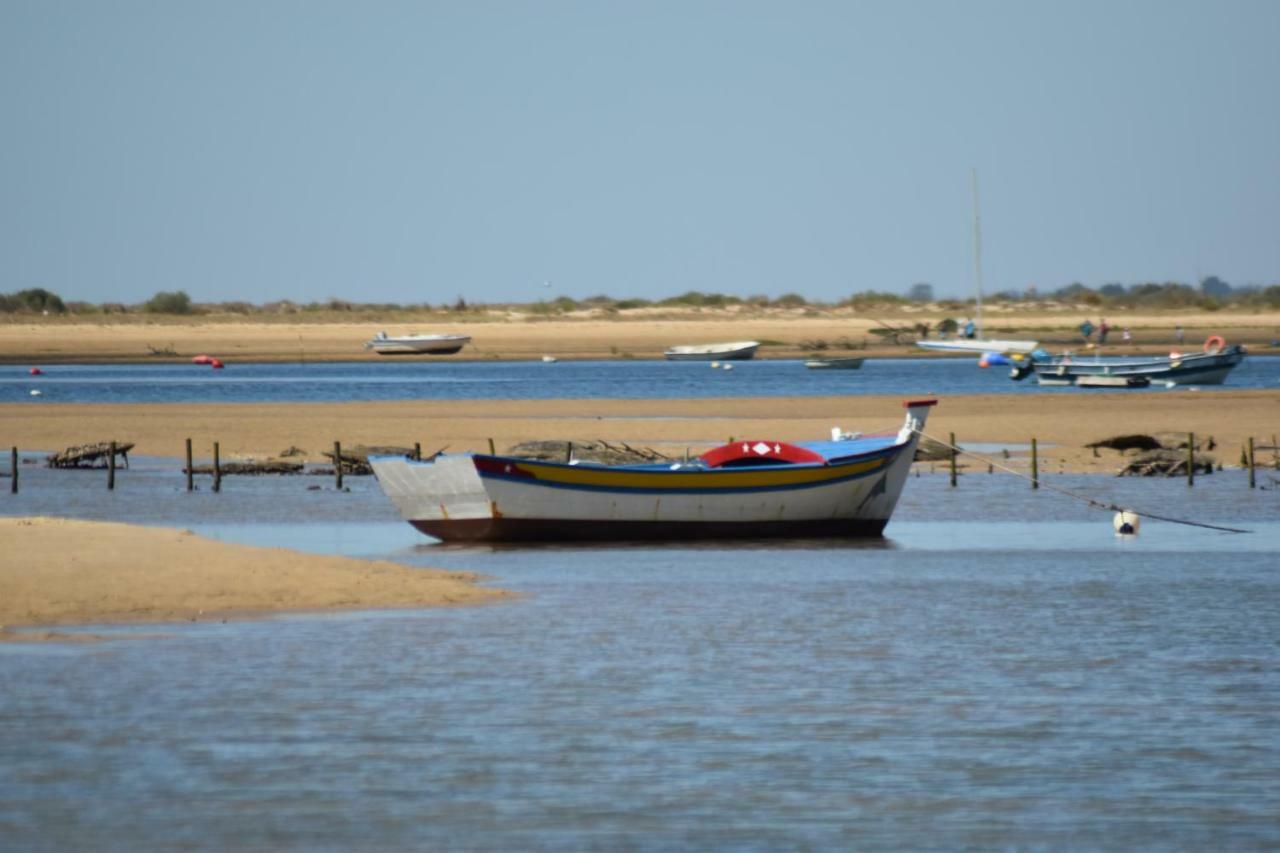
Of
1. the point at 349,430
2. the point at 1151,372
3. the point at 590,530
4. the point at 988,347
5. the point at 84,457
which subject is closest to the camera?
the point at 590,530

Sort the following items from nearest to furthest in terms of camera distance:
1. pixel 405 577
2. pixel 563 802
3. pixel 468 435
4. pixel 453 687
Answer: pixel 563 802
pixel 453 687
pixel 405 577
pixel 468 435

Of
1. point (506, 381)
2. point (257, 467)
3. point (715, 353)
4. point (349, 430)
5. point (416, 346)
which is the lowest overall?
point (257, 467)

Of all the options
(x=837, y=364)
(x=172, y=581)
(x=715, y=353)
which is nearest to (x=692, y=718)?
(x=172, y=581)

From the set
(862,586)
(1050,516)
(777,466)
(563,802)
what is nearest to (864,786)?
(563,802)

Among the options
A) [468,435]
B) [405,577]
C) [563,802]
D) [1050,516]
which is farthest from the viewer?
[468,435]

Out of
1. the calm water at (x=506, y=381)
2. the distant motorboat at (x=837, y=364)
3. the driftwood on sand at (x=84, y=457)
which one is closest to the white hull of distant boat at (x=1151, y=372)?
the calm water at (x=506, y=381)

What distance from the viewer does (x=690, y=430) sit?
47.8m

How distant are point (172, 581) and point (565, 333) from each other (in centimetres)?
11317

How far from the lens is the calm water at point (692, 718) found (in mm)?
12414

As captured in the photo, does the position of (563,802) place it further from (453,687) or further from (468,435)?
(468,435)

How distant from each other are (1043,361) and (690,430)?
102 ft

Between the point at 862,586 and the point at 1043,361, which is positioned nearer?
the point at 862,586

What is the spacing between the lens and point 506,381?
77562 mm

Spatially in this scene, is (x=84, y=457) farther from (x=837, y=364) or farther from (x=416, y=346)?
(x=416, y=346)
